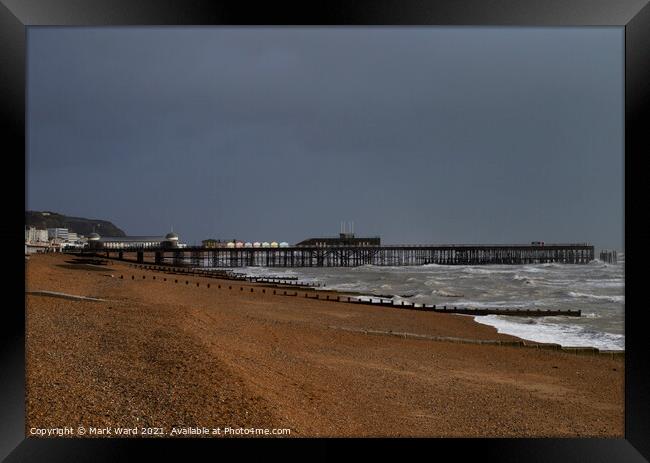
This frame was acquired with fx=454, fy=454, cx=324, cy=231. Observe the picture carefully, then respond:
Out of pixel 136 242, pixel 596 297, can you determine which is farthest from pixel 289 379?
pixel 136 242

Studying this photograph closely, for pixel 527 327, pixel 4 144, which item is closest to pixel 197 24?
pixel 4 144

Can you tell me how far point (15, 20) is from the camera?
11.6 feet

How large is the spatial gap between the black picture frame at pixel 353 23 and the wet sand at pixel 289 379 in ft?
0.73

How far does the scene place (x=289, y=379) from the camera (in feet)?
16.2

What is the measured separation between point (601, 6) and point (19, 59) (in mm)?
4507

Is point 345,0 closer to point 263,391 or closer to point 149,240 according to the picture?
point 263,391

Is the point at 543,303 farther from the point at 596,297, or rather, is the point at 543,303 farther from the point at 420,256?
the point at 420,256

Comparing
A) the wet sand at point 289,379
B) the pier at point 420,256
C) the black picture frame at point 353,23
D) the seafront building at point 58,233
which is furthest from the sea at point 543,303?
the seafront building at point 58,233

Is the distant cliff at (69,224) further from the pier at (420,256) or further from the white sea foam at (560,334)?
the white sea foam at (560,334)

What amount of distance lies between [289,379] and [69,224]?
62077 millimetres

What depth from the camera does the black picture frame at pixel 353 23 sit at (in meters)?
3.37

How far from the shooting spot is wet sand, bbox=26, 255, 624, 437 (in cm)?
378

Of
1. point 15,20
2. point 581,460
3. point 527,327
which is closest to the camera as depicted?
point 581,460

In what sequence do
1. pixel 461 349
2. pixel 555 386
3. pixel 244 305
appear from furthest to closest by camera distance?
pixel 244 305
pixel 461 349
pixel 555 386
